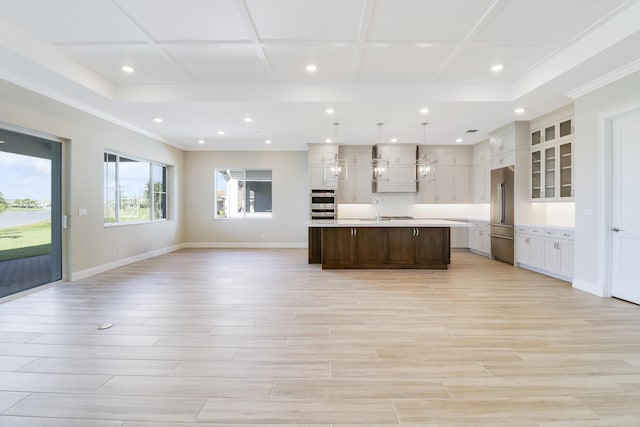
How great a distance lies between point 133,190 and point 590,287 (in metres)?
8.47

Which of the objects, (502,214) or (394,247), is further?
(502,214)

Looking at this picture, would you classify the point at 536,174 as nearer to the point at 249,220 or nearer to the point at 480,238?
the point at 480,238

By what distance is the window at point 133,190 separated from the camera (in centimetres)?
607

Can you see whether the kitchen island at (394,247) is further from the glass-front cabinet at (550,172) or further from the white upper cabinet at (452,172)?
the white upper cabinet at (452,172)

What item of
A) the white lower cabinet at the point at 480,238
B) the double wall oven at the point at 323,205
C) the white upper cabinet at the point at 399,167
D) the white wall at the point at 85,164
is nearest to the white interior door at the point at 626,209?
the white lower cabinet at the point at 480,238

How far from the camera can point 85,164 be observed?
528cm

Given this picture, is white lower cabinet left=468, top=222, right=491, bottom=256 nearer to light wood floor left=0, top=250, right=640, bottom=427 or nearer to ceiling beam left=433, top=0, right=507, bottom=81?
light wood floor left=0, top=250, right=640, bottom=427

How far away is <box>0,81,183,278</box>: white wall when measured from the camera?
4.18 metres

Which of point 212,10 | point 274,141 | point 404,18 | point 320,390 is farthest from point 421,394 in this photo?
point 274,141

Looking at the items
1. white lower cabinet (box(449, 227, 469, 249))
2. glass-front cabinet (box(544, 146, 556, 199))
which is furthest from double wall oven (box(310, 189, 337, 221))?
glass-front cabinet (box(544, 146, 556, 199))

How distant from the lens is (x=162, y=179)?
8.25m

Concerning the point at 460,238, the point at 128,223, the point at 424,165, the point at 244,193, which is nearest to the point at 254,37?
the point at 424,165

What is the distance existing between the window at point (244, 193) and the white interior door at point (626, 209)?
24.1 ft

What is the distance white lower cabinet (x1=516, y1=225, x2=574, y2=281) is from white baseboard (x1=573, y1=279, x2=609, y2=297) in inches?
10.4
